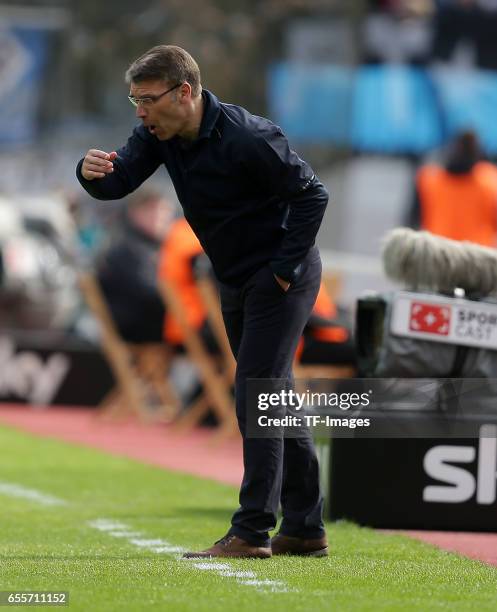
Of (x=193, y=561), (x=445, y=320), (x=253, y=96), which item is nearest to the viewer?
(x=193, y=561)

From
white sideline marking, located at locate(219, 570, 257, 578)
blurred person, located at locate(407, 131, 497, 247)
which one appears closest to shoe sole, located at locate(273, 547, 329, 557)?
white sideline marking, located at locate(219, 570, 257, 578)

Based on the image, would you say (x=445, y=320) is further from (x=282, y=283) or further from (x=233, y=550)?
(x=233, y=550)

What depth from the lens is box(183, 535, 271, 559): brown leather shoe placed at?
255 inches

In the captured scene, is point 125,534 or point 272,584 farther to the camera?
point 125,534

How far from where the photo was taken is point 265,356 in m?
6.52

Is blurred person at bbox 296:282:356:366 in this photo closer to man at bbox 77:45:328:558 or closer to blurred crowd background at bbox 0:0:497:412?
blurred crowd background at bbox 0:0:497:412

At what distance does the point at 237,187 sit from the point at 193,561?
1399 millimetres

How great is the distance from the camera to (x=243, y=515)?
6.50 meters

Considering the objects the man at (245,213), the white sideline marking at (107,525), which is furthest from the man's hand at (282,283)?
the white sideline marking at (107,525)

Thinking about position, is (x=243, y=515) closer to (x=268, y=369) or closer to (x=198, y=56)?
(x=268, y=369)

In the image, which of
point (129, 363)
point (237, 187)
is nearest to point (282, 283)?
point (237, 187)

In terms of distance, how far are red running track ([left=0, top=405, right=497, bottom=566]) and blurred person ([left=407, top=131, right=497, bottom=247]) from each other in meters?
2.67

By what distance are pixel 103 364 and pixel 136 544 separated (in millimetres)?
10181

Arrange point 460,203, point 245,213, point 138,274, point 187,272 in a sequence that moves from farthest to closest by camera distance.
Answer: point 138,274, point 460,203, point 187,272, point 245,213
